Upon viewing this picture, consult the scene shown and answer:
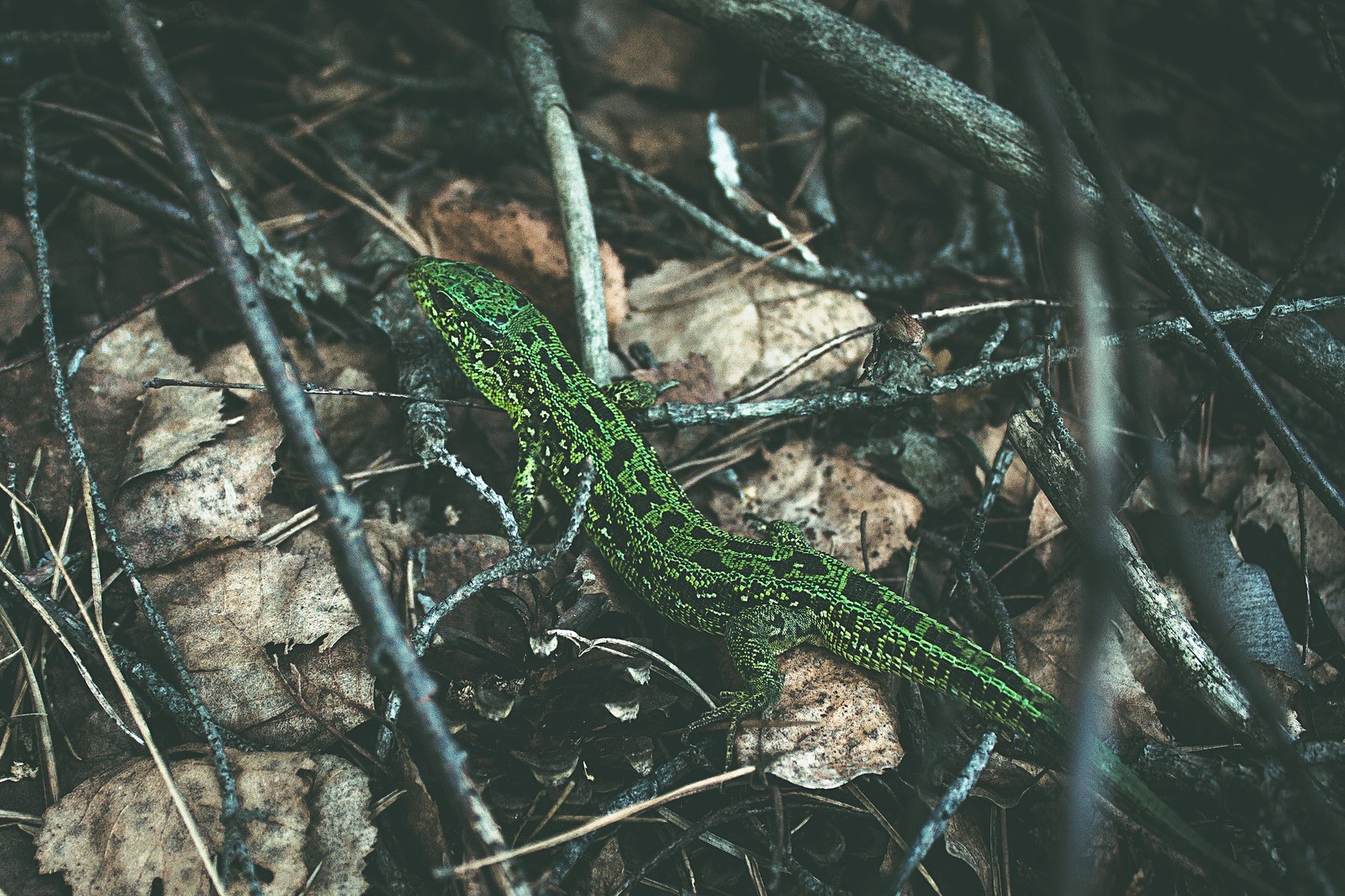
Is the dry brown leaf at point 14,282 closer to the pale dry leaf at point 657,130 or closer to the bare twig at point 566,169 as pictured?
the bare twig at point 566,169

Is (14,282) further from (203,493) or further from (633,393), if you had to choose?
(633,393)

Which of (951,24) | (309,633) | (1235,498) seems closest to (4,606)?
(309,633)

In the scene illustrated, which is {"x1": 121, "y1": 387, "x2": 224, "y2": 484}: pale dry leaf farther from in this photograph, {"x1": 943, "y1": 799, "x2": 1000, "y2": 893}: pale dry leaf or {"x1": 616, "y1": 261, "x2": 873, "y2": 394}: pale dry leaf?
{"x1": 943, "y1": 799, "x2": 1000, "y2": 893}: pale dry leaf

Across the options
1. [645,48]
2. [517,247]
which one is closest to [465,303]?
[517,247]

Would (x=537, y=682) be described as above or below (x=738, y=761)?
above

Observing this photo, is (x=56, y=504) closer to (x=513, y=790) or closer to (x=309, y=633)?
(x=309, y=633)
